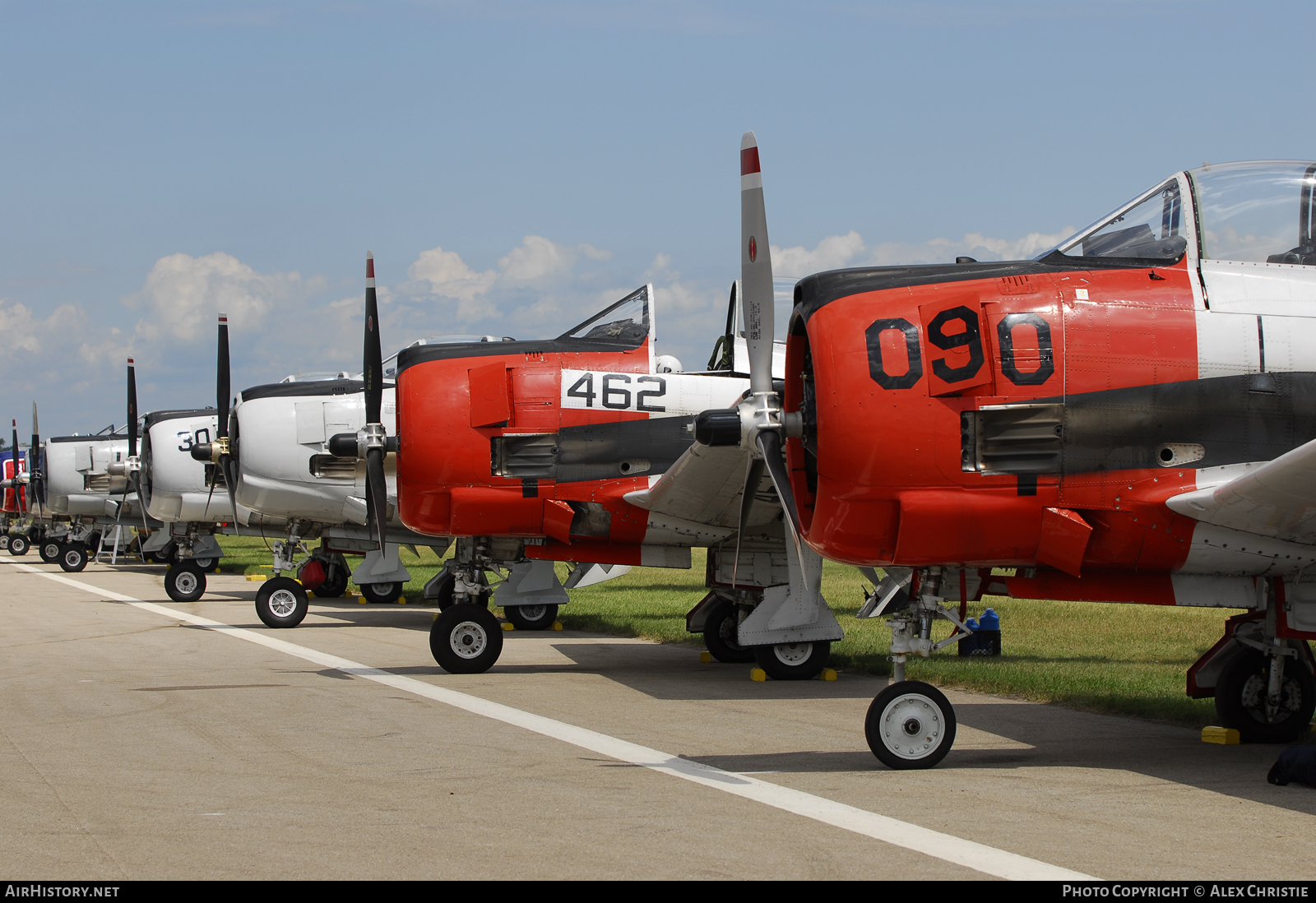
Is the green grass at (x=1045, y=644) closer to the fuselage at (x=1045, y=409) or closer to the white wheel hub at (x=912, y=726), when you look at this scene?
the fuselage at (x=1045, y=409)

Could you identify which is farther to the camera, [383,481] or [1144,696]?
[383,481]

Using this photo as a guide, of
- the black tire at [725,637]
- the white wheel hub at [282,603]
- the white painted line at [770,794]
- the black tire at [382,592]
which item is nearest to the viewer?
the white painted line at [770,794]

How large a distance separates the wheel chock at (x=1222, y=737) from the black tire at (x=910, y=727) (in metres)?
2.33

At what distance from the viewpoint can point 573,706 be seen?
9883mm

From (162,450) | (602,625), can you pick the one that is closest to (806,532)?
(602,625)

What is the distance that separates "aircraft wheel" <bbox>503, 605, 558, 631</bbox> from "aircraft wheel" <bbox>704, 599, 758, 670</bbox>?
4.33 meters

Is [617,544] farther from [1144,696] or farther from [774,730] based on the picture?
[1144,696]

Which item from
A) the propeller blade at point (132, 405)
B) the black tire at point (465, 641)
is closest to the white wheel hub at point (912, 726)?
the black tire at point (465, 641)

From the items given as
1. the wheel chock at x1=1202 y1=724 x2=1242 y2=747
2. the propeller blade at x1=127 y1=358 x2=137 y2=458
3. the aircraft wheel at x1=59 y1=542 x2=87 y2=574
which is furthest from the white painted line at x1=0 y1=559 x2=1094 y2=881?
the aircraft wheel at x1=59 y1=542 x2=87 y2=574

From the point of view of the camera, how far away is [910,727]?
7.16 meters

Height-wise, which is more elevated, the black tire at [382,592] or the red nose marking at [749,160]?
the red nose marking at [749,160]

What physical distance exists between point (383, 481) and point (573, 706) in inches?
150

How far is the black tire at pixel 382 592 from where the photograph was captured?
22281 mm

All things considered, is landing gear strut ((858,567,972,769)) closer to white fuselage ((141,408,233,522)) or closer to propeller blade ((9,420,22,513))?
white fuselage ((141,408,233,522))
